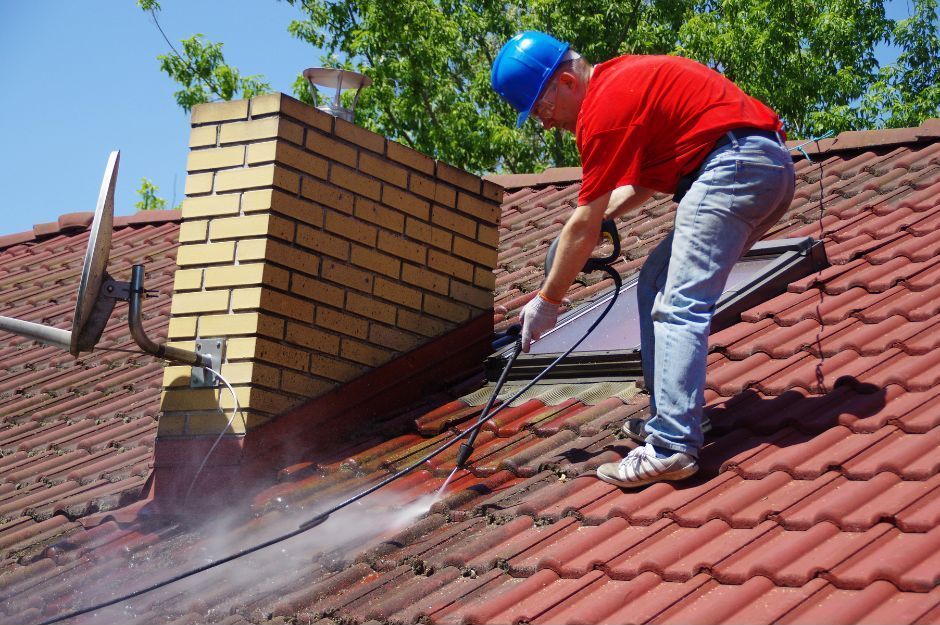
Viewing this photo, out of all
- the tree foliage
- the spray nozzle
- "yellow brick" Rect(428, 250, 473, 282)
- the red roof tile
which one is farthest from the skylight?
the tree foliage

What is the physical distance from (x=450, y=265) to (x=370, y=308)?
1.80 feet

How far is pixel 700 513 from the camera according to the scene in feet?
10.5

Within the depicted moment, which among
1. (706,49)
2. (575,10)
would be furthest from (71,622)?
(575,10)

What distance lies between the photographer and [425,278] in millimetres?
5164

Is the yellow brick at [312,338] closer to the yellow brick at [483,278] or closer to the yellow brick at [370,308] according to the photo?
the yellow brick at [370,308]

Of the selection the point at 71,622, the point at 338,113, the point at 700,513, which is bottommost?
the point at 71,622

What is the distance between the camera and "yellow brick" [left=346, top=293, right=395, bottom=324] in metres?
4.84

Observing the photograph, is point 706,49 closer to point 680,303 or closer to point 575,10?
point 575,10

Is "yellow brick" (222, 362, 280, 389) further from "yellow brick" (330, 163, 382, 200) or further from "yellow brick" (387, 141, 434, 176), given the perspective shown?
"yellow brick" (387, 141, 434, 176)

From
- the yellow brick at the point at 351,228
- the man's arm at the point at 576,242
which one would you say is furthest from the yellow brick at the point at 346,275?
the man's arm at the point at 576,242

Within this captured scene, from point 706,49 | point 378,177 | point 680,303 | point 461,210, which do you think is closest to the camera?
point 680,303

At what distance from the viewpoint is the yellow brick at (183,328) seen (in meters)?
4.66

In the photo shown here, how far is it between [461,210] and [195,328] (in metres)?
1.43

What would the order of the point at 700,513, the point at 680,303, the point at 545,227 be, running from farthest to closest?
the point at 545,227, the point at 680,303, the point at 700,513
